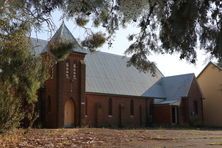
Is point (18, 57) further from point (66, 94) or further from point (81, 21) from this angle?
point (66, 94)

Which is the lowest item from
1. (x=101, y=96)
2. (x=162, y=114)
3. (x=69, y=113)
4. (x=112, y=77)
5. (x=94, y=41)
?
(x=94, y=41)

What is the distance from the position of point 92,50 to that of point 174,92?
49.8 m

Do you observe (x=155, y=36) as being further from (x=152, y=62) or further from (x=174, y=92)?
(x=174, y=92)

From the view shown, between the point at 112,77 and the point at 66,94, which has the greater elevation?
the point at 112,77

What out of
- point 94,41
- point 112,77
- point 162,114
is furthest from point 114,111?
point 94,41

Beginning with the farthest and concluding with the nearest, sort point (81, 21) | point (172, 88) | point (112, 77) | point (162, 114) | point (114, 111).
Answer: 1. point (172, 88)
2. point (162, 114)
3. point (112, 77)
4. point (114, 111)
5. point (81, 21)

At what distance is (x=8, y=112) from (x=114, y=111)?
29875 millimetres

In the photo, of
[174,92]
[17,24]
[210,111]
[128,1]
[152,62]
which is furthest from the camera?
[210,111]

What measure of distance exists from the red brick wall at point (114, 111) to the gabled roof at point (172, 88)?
7.13 feet

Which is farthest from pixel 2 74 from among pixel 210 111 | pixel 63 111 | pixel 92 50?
pixel 210 111

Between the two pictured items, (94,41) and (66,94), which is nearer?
(94,41)

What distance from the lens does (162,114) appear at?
5750 centimetres

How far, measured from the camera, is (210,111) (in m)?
63.3

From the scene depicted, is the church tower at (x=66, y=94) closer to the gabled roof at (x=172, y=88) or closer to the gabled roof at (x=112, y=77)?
the gabled roof at (x=112, y=77)
